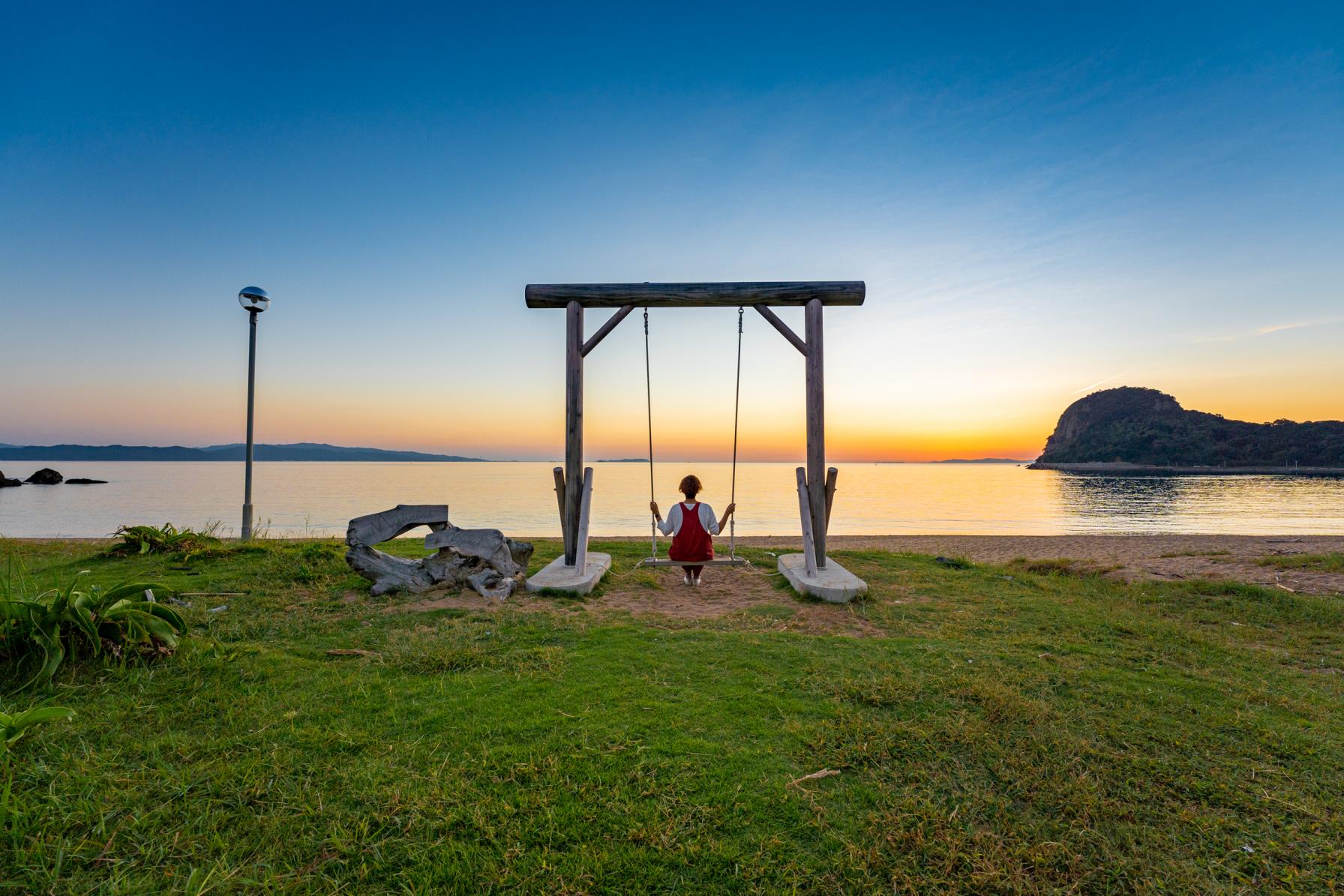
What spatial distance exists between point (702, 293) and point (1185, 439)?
136m

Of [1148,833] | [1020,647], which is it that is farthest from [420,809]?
[1020,647]

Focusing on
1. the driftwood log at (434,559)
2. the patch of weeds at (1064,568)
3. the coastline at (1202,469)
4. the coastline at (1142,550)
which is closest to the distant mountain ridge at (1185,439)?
the coastline at (1202,469)

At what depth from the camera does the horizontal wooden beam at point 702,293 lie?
27.1ft

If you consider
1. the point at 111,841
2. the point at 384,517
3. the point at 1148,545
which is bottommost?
the point at 1148,545

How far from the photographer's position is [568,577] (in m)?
7.39

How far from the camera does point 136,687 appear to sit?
338cm

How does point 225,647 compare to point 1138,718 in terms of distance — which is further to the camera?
point 225,647

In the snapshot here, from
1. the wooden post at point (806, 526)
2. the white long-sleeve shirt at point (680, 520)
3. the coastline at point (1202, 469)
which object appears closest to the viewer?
the wooden post at point (806, 526)

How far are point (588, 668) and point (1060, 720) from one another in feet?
9.95

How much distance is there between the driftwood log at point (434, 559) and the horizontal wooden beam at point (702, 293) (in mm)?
3524

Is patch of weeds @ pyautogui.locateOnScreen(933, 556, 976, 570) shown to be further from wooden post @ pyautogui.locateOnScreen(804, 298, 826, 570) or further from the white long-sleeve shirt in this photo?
the white long-sleeve shirt

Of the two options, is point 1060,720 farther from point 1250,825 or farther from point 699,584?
point 699,584

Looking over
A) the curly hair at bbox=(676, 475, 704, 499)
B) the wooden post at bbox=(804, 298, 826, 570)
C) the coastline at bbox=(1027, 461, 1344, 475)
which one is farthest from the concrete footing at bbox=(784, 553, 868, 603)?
the coastline at bbox=(1027, 461, 1344, 475)

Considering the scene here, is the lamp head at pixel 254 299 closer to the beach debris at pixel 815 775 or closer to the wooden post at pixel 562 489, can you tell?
the wooden post at pixel 562 489
